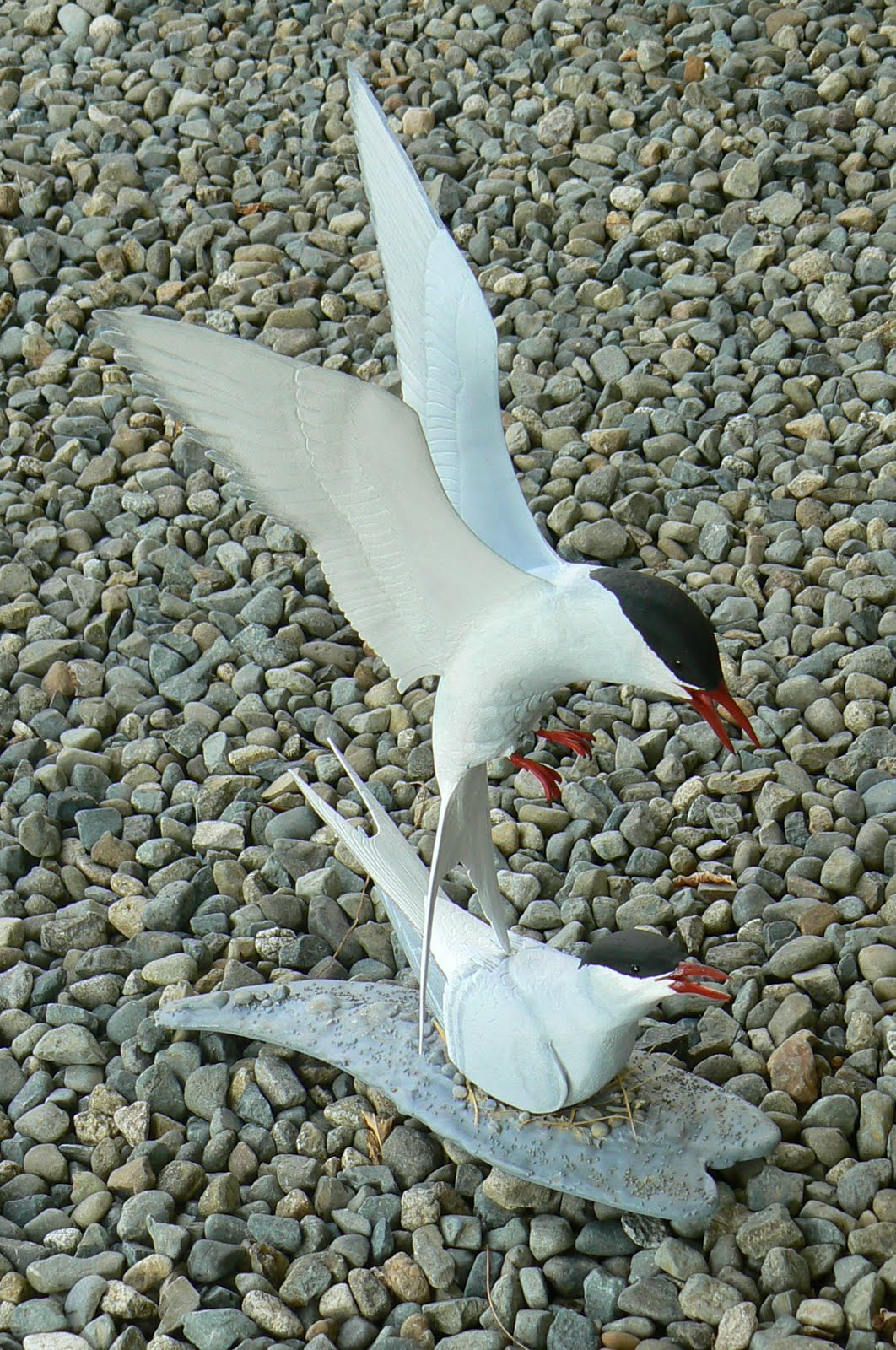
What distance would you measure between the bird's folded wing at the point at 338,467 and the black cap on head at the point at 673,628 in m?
0.10

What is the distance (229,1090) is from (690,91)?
7.45 ft

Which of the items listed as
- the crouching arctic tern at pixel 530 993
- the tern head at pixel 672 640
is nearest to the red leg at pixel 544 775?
the crouching arctic tern at pixel 530 993

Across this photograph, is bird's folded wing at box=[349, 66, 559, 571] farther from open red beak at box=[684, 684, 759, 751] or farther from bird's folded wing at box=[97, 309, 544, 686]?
open red beak at box=[684, 684, 759, 751]

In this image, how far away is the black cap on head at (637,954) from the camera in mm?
1483

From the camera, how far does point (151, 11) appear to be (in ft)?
11.9

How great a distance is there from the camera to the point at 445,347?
60.2 inches

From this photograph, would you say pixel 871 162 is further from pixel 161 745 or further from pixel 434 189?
pixel 161 745

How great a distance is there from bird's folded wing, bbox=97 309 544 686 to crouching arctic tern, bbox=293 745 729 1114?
351mm

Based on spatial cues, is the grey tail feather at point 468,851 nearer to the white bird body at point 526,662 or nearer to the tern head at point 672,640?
the white bird body at point 526,662

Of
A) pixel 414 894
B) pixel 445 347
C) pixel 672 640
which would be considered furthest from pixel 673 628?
pixel 414 894

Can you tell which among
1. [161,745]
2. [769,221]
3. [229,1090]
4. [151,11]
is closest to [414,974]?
[229,1090]

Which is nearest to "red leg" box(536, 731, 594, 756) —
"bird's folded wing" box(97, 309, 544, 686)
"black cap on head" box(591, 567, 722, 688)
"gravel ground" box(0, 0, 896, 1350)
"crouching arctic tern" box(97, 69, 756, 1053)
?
"crouching arctic tern" box(97, 69, 756, 1053)

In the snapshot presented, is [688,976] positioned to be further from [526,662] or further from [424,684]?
[424,684]

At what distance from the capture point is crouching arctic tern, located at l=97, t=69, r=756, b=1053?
1.27m
